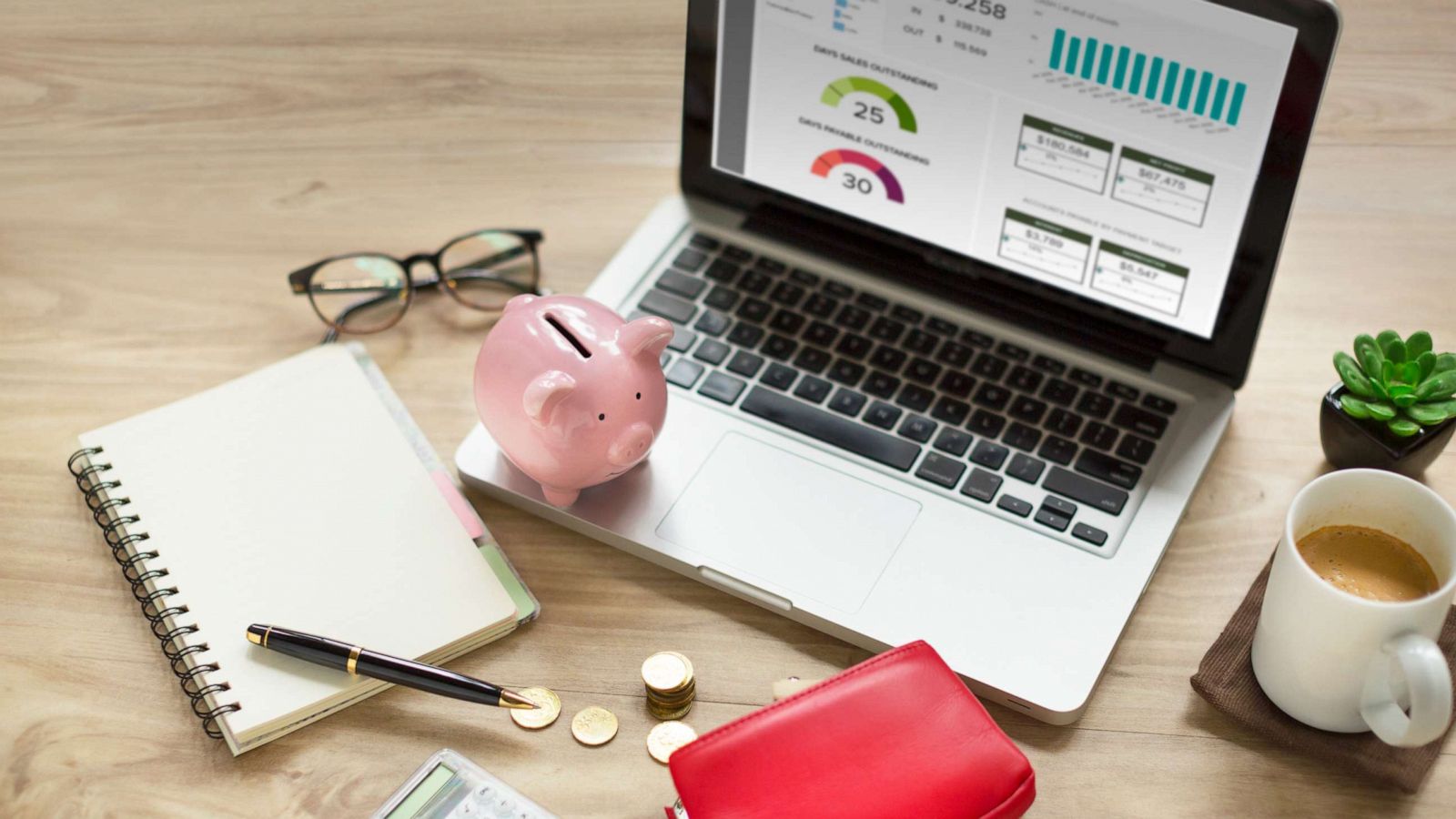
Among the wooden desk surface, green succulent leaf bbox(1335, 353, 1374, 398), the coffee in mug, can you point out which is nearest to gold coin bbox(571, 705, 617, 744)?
the wooden desk surface

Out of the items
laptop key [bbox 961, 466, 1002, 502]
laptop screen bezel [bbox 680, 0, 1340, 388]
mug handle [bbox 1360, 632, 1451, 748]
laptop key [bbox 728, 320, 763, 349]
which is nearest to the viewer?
mug handle [bbox 1360, 632, 1451, 748]

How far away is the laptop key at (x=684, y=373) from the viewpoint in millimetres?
1015

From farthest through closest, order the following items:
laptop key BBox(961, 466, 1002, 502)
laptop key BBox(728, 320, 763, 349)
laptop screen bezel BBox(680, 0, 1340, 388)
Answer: laptop key BBox(728, 320, 763, 349) → laptop key BBox(961, 466, 1002, 502) → laptop screen bezel BBox(680, 0, 1340, 388)

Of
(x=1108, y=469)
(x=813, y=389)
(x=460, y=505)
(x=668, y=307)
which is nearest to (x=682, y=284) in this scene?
(x=668, y=307)

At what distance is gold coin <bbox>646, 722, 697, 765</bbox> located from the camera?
2.78 feet

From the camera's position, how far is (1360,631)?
76 cm

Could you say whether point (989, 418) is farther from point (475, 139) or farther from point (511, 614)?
point (475, 139)

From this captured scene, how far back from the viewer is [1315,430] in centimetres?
101

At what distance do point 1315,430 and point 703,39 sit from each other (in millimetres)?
533

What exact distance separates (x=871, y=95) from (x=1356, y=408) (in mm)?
393

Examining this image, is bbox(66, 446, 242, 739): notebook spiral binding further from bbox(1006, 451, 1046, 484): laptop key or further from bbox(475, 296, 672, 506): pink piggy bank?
bbox(1006, 451, 1046, 484): laptop key

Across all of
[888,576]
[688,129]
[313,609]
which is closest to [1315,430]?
[888,576]

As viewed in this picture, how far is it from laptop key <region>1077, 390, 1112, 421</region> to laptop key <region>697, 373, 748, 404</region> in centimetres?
24

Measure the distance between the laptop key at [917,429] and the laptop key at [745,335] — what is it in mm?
134
